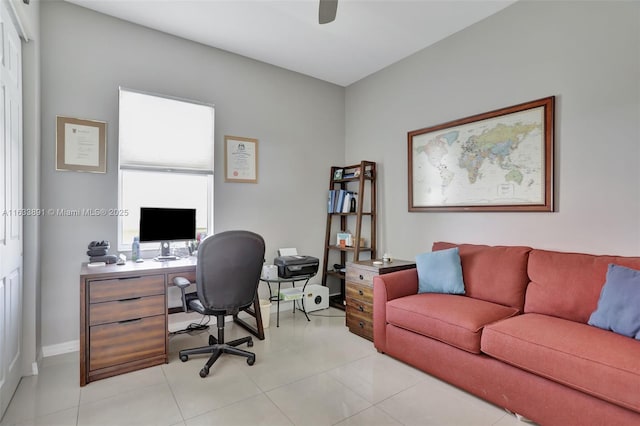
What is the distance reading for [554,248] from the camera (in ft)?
8.29

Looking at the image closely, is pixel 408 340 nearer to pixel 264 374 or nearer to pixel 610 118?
pixel 264 374

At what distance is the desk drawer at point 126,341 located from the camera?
231 cm

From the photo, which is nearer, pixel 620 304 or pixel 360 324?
Result: pixel 620 304

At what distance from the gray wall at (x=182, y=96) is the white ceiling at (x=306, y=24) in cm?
20

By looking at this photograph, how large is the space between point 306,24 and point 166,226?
7.60 ft

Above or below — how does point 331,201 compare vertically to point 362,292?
above

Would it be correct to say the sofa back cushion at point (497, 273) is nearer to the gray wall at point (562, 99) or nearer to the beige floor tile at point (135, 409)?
the gray wall at point (562, 99)

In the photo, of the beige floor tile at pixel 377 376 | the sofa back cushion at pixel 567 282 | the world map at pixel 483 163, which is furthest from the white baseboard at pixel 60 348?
the sofa back cushion at pixel 567 282

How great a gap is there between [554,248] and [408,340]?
4.46ft

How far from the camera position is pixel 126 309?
2.43m

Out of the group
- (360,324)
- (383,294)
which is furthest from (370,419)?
(360,324)

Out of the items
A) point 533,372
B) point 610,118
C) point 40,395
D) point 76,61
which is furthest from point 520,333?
point 76,61

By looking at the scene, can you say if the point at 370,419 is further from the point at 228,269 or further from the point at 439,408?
the point at 228,269

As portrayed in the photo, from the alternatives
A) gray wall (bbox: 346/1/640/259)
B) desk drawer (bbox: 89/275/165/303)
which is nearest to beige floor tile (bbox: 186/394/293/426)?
desk drawer (bbox: 89/275/165/303)
